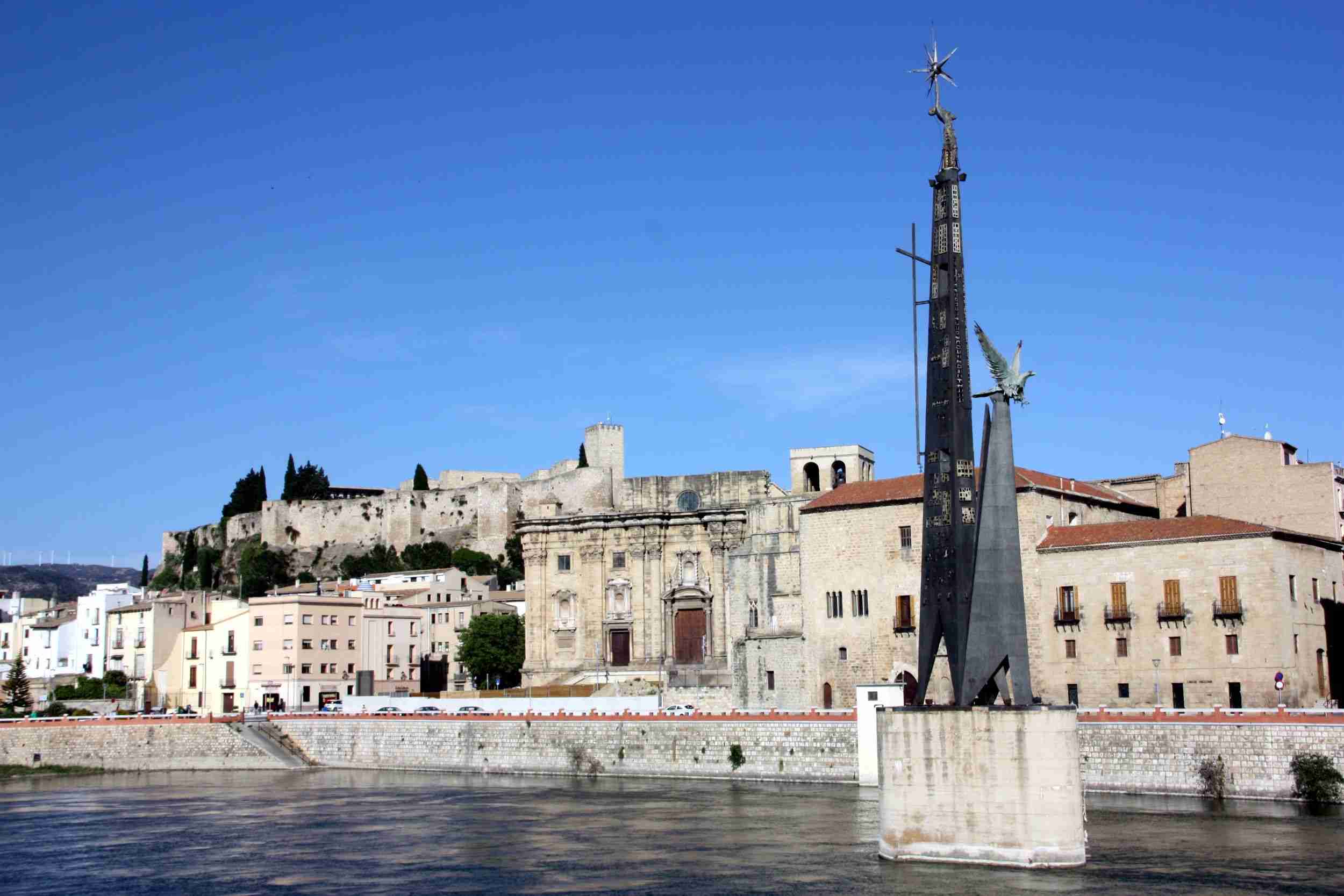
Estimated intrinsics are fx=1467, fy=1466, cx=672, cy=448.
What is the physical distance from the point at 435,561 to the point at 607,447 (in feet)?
80.5

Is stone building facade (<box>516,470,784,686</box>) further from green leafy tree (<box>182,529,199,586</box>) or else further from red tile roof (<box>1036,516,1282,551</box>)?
green leafy tree (<box>182,529,199,586</box>)

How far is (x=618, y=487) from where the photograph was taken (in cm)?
8125

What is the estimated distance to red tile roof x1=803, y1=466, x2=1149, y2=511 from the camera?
52125 millimetres

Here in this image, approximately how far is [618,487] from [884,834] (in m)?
54.4

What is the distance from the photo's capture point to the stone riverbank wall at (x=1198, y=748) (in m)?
37.1

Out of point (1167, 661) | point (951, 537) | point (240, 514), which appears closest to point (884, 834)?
point (951, 537)

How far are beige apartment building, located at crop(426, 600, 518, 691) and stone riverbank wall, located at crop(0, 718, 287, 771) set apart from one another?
2333 centimetres

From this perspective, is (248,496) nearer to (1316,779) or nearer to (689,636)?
(689,636)

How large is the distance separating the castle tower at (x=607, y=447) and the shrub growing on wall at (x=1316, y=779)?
192ft

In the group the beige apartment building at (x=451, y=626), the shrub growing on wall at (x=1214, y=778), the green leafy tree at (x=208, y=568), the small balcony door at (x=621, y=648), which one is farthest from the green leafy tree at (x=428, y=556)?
the shrub growing on wall at (x=1214, y=778)

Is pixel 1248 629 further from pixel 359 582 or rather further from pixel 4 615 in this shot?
pixel 4 615

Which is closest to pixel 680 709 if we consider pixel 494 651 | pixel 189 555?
pixel 494 651

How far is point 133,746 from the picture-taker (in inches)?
2414

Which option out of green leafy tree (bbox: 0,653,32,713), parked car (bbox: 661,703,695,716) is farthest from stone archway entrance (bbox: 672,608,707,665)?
green leafy tree (bbox: 0,653,32,713)
